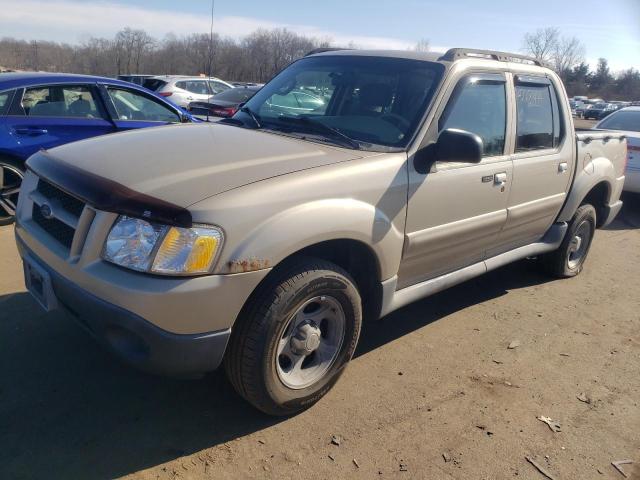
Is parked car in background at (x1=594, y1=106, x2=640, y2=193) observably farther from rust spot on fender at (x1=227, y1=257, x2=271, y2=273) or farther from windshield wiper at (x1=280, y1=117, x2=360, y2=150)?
rust spot on fender at (x1=227, y1=257, x2=271, y2=273)

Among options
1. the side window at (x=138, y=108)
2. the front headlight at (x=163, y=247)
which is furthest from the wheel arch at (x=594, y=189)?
the side window at (x=138, y=108)

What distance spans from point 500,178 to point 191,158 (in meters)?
2.17

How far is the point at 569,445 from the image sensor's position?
9.46 ft

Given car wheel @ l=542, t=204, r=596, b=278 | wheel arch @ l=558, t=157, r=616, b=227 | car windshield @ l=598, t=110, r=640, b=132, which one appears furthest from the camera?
car windshield @ l=598, t=110, r=640, b=132

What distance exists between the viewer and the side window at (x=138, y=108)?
627cm

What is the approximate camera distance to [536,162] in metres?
4.15

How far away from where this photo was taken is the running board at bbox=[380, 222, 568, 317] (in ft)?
10.6

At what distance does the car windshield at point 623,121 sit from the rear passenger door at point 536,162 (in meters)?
5.34

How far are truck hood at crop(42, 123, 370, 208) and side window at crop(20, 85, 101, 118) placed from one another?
9.69 ft

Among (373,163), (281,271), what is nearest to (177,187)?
(281,271)

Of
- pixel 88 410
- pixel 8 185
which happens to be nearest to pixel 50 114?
pixel 8 185

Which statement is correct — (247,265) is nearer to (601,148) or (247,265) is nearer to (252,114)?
(252,114)

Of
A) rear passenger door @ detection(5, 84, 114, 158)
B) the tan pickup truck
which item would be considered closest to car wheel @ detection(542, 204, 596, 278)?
the tan pickup truck

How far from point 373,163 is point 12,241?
3.94m
